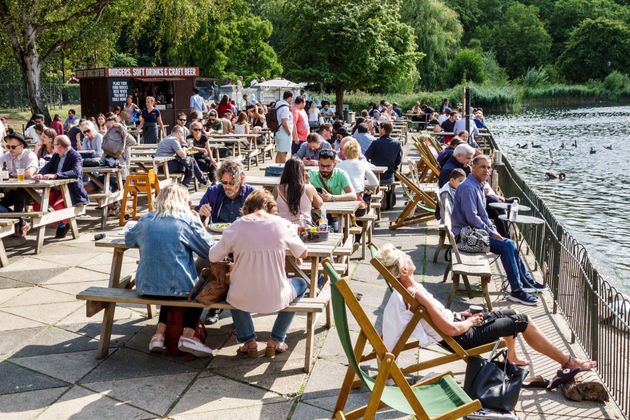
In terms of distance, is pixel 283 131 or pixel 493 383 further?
pixel 283 131

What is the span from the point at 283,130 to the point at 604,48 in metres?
88.3

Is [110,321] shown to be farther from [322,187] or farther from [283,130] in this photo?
[283,130]

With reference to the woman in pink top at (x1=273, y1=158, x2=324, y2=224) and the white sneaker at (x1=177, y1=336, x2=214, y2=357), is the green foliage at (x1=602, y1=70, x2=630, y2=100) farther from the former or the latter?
the white sneaker at (x1=177, y1=336, x2=214, y2=357)

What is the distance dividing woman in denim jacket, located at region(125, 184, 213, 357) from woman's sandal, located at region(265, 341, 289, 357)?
1.42 feet

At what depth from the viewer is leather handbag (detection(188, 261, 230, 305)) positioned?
17.2ft

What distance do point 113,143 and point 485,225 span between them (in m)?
6.14

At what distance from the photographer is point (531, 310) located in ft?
23.7

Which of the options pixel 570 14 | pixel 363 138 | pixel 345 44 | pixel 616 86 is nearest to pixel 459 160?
pixel 363 138

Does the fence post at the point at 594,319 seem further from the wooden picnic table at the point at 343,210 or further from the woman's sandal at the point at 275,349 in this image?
the wooden picnic table at the point at 343,210

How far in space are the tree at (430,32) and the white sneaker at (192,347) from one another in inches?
2033

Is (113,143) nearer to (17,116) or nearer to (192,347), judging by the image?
(192,347)

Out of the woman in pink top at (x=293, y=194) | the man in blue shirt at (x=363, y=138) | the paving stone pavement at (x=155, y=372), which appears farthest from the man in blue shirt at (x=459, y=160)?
the man in blue shirt at (x=363, y=138)

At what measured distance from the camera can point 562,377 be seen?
508 centimetres

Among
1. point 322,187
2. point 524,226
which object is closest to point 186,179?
point 322,187
